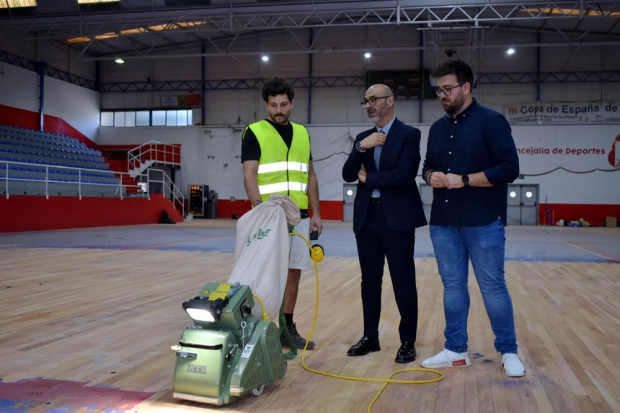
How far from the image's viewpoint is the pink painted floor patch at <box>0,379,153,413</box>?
203 centimetres

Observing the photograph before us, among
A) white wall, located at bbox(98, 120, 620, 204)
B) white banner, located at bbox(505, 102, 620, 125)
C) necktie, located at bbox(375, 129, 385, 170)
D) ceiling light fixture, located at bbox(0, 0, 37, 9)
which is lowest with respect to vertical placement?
necktie, located at bbox(375, 129, 385, 170)

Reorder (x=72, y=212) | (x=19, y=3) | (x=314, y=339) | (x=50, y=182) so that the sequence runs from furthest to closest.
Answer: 1. (x=19, y=3)
2. (x=72, y=212)
3. (x=50, y=182)
4. (x=314, y=339)

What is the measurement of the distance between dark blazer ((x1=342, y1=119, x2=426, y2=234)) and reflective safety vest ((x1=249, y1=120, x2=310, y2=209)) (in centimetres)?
28

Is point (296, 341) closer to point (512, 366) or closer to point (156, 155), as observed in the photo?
point (512, 366)

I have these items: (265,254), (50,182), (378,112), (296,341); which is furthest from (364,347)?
(50,182)

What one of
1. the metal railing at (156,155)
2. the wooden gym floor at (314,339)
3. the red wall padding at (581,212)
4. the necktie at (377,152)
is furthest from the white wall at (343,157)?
the necktie at (377,152)

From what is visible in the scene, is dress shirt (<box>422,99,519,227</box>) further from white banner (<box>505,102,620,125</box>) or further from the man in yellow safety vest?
white banner (<box>505,102,620,125</box>)

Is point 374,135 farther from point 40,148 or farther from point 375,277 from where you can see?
point 40,148

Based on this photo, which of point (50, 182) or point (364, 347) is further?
point (50, 182)

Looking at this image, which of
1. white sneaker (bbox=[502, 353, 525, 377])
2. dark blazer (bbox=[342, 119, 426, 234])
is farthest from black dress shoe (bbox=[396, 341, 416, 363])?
dark blazer (bbox=[342, 119, 426, 234])

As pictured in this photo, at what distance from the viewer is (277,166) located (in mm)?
2920

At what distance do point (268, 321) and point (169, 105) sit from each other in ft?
67.9

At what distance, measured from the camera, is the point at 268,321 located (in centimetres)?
224

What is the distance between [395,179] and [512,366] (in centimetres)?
101
